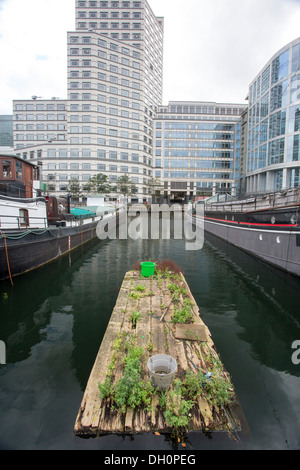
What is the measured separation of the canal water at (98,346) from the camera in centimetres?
399

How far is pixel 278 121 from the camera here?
50.0m

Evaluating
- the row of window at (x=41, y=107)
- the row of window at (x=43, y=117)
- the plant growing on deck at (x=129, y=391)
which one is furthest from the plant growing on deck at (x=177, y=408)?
the row of window at (x=41, y=107)

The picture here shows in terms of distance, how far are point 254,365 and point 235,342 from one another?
1.00 meters

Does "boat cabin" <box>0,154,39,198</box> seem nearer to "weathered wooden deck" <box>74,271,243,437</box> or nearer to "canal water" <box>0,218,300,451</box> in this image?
"canal water" <box>0,218,300,451</box>

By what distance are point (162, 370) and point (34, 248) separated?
12.4 m

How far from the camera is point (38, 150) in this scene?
82.6 meters

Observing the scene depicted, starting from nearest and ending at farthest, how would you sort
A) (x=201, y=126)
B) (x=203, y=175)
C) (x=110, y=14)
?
(x=110, y=14) → (x=201, y=126) → (x=203, y=175)

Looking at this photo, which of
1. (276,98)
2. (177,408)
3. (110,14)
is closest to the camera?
(177,408)

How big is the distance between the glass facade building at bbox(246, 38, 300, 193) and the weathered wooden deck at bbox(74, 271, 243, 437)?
149ft

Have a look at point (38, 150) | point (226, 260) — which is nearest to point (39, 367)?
point (226, 260)

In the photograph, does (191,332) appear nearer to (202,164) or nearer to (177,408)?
(177,408)

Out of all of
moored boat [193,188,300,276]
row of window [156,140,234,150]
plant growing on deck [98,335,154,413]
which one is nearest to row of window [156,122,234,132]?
row of window [156,140,234,150]

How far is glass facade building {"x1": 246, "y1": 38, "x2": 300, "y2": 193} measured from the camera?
46319 millimetres

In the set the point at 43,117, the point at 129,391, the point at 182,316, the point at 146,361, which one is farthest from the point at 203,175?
the point at 129,391
